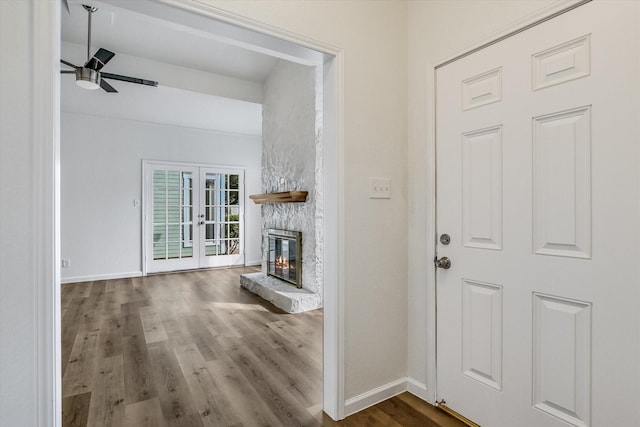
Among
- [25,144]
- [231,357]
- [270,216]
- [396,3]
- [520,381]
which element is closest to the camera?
[25,144]

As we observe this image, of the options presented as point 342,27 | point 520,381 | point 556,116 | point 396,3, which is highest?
point 396,3

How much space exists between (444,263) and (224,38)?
1.71 metres

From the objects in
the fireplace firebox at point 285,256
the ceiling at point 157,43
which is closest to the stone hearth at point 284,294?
the fireplace firebox at point 285,256

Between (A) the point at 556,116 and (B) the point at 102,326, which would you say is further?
(B) the point at 102,326

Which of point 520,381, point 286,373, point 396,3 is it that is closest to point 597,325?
point 520,381

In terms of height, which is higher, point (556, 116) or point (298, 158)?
point (298, 158)

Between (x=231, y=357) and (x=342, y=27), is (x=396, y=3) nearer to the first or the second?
(x=342, y=27)

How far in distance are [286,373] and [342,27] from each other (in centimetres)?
231

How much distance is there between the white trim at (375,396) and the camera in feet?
6.13

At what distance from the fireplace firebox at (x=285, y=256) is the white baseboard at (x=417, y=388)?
2370mm

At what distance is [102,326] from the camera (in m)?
3.36

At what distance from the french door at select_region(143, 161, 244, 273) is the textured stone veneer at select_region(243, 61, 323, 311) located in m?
2.03

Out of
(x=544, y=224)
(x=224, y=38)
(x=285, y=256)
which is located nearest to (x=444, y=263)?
(x=544, y=224)

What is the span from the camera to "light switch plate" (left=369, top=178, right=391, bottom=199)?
1.95 m
